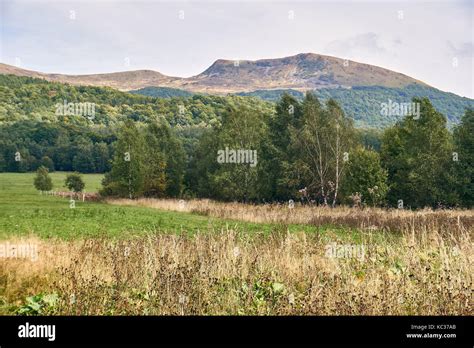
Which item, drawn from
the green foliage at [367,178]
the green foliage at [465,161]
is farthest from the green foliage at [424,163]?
the green foliage at [367,178]

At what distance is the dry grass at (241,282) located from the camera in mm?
5316

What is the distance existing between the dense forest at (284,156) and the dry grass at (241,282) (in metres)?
13.1

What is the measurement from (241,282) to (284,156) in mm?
40308

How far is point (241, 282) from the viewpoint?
6477 mm

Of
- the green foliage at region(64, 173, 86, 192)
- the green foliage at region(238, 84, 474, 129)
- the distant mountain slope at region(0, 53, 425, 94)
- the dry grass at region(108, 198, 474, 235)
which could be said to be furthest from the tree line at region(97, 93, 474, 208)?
the distant mountain slope at region(0, 53, 425, 94)

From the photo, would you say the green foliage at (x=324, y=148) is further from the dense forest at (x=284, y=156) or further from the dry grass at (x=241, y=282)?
the dry grass at (x=241, y=282)

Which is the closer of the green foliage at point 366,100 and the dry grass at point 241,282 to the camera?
the dry grass at point 241,282

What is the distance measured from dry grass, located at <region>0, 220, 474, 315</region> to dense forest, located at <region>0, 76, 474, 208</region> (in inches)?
516

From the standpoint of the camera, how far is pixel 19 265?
7527 mm

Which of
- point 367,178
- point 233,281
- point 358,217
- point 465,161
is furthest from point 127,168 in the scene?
point 233,281

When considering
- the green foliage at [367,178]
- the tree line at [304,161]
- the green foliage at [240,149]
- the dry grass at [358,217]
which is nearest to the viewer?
the dry grass at [358,217]

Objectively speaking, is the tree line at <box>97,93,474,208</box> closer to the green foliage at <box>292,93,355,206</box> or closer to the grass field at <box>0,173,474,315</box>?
the green foliage at <box>292,93,355,206</box>

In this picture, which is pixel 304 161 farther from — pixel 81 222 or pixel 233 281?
pixel 233 281
